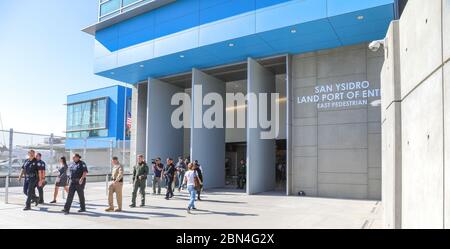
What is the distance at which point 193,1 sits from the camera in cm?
1620

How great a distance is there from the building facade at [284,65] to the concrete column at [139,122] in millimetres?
2619

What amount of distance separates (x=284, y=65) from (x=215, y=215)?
9.57m

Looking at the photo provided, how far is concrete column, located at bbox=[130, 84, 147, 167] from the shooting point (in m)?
22.7

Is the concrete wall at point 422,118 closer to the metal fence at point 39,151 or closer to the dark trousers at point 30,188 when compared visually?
the dark trousers at point 30,188

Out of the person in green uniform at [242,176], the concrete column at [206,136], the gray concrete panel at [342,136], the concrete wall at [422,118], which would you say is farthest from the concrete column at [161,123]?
the concrete wall at [422,118]

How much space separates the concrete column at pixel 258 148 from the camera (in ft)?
53.9

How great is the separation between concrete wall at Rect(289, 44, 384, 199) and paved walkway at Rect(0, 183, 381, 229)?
1314mm

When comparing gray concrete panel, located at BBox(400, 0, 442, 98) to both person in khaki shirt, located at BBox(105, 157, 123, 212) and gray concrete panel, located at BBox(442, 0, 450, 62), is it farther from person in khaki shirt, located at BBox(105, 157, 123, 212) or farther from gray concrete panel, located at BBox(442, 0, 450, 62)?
person in khaki shirt, located at BBox(105, 157, 123, 212)

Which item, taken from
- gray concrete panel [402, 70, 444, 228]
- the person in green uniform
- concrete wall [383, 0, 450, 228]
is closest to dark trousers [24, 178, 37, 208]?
the person in green uniform
